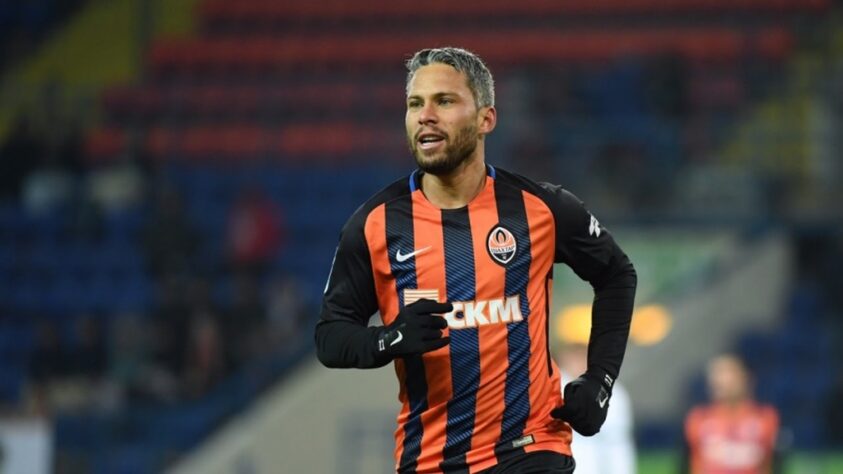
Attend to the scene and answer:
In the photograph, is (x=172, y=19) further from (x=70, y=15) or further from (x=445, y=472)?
(x=445, y=472)

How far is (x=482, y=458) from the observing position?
407 cm

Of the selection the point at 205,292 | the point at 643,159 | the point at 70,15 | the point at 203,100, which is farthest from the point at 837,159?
the point at 70,15

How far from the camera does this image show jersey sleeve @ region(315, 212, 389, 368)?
401 centimetres

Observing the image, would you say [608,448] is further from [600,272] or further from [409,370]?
[409,370]

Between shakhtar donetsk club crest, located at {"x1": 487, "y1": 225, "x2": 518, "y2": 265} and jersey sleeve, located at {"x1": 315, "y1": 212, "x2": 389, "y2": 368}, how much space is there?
0.33 metres

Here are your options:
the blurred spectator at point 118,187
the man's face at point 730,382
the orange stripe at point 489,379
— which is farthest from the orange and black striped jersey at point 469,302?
the blurred spectator at point 118,187

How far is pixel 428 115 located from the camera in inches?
158

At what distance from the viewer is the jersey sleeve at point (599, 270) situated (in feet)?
14.0

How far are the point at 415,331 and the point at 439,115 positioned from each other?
22.6 inches

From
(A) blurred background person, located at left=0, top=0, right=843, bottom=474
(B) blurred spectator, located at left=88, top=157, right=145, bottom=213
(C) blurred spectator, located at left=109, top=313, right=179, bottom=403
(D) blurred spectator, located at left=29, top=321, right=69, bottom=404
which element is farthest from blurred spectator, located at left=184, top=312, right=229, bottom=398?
(B) blurred spectator, located at left=88, top=157, right=145, bottom=213

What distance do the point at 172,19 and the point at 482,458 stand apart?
15.5m

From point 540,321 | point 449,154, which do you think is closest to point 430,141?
point 449,154

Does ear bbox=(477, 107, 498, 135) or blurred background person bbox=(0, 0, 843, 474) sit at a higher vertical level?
blurred background person bbox=(0, 0, 843, 474)

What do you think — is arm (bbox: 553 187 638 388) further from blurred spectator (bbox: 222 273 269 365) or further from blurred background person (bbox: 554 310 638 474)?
blurred spectator (bbox: 222 273 269 365)
